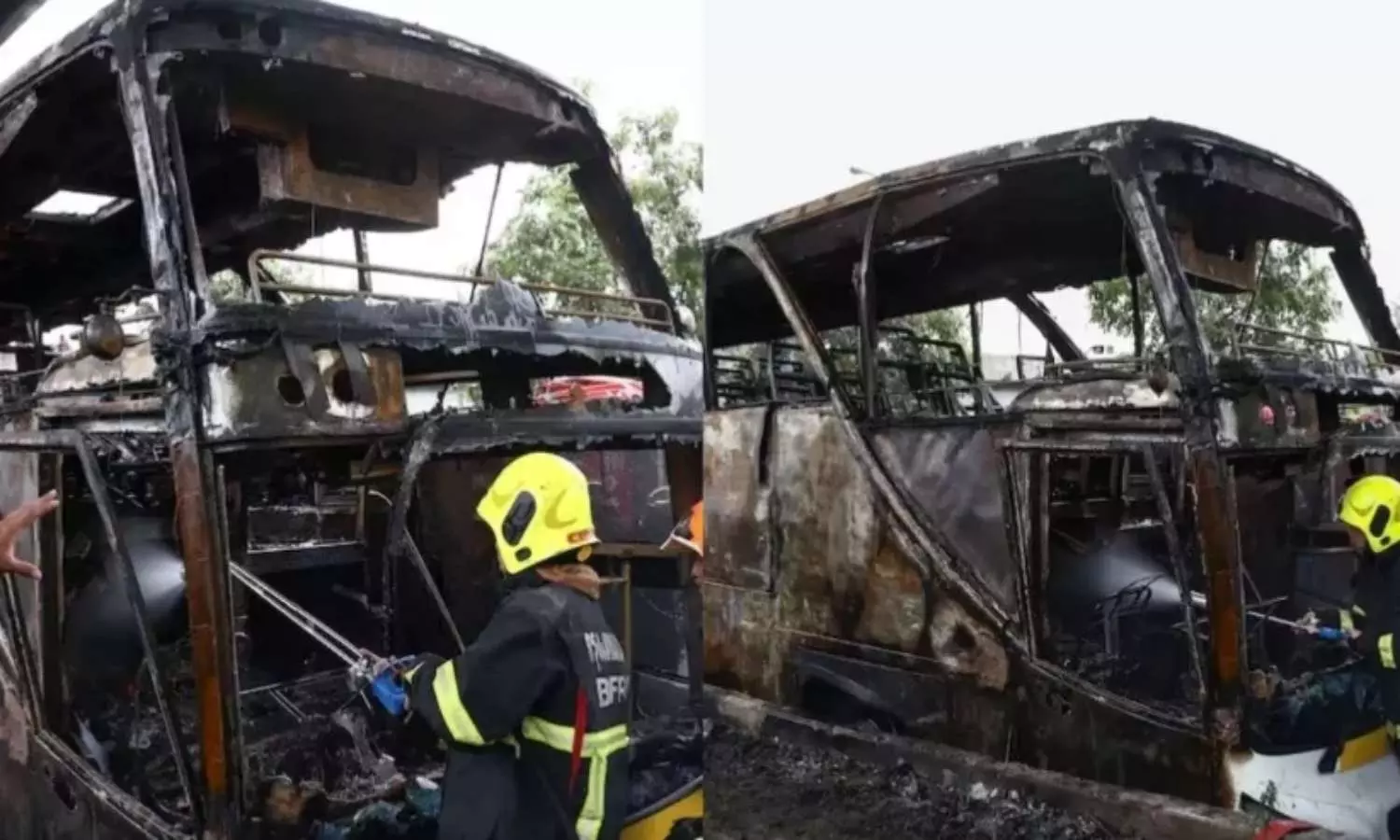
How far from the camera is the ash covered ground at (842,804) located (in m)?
1.74

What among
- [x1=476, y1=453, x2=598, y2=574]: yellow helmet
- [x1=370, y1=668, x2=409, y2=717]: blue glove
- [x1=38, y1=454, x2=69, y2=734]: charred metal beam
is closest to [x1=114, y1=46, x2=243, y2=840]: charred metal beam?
[x1=370, y1=668, x2=409, y2=717]: blue glove

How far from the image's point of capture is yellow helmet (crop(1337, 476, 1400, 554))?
1.61 m

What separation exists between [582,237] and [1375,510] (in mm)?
1369

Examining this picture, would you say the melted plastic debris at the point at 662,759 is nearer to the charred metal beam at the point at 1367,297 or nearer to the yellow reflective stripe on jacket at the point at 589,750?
the yellow reflective stripe on jacket at the point at 589,750

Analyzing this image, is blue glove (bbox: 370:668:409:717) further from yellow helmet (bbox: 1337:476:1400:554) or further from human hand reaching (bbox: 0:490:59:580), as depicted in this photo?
yellow helmet (bbox: 1337:476:1400:554)

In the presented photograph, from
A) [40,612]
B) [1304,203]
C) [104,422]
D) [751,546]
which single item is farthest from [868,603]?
[40,612]

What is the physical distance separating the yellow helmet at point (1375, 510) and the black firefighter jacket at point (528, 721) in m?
1.10

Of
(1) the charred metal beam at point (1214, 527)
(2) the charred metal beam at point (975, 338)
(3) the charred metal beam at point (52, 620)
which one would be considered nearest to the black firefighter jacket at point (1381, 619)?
(1) the charred metal beam at point (1214, 527)

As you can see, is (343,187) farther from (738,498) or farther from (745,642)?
(745,642)

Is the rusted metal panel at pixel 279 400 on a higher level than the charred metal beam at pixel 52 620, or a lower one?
higher

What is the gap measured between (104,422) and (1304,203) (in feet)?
7.30

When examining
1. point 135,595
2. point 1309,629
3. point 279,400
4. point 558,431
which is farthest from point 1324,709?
point 135,595

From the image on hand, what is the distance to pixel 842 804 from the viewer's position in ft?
6.64

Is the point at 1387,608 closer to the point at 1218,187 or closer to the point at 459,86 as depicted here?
the point at 1218,187
